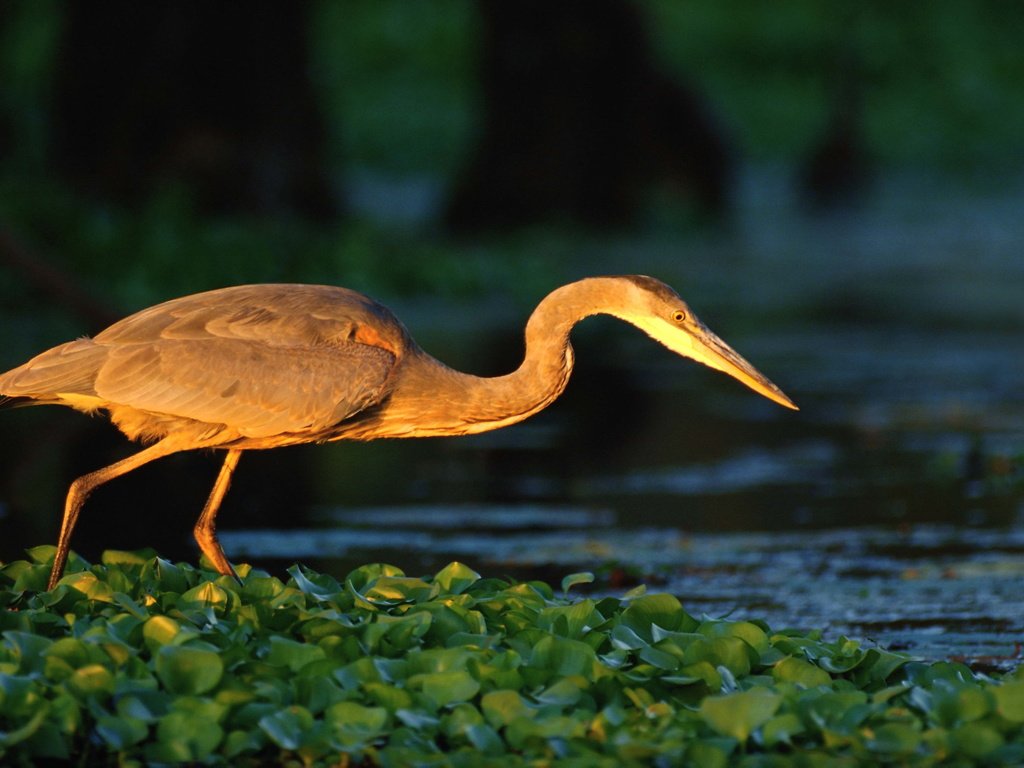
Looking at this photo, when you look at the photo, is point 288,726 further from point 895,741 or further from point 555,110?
point 555,110

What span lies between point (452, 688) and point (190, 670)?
702 millimetres

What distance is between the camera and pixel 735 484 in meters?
11.1

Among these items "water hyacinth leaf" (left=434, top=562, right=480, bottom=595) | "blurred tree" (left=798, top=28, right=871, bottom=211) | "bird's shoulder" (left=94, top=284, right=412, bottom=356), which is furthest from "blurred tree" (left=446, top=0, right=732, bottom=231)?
"water hyacinth leaf" (left=434, top=562, right=480, bottom=595)

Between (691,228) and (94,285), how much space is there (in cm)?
1206

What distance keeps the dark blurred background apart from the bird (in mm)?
1626

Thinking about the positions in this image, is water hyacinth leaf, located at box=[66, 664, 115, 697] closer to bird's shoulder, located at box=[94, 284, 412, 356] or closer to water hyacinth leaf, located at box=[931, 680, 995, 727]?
bird's shoulder, located at box=[94, 284, 412, 356]

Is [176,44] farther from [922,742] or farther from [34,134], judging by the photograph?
[922,742]

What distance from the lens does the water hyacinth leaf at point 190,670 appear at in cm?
571

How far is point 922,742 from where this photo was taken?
5625mm

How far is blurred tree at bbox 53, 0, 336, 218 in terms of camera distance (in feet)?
69.6

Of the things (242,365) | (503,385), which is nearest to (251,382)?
(242,365)

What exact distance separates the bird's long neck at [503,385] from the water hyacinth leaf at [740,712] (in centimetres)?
191

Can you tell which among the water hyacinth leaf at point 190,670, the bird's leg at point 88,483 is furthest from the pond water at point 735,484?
the water hyacinth leaf at point 190,670

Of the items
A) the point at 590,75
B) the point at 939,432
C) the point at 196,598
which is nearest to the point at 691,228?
the point at 590,75
